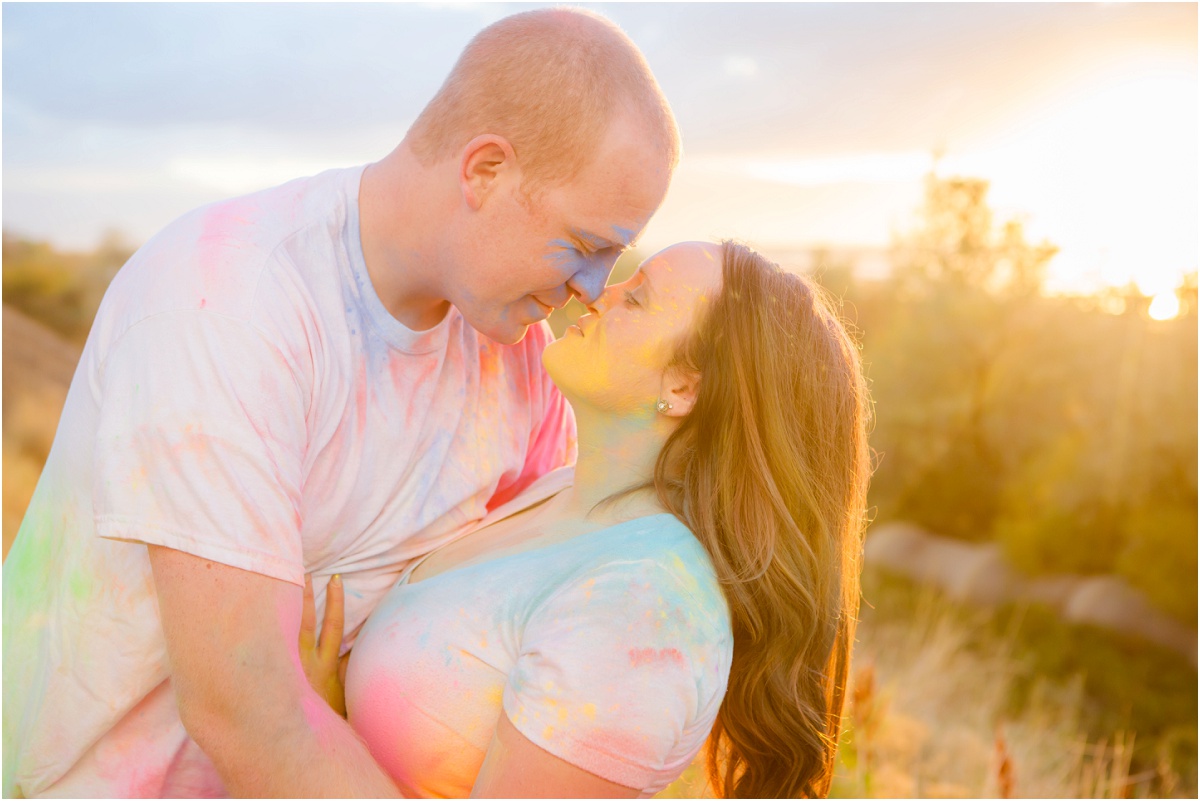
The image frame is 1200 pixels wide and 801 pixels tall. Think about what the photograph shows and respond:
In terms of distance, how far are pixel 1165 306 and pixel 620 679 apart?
980 centimetres

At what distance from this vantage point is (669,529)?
2109mm

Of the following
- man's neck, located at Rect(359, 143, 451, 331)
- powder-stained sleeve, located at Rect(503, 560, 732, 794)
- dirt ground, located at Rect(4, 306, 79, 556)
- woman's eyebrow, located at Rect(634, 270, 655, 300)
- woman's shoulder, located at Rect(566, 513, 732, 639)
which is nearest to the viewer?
powder-stained sleeve, located at Rect(503, 560, 732, 794)

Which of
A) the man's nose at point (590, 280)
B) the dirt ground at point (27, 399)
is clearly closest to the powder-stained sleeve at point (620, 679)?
the man's nose at point (590, 280)

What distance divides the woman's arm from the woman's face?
86 centimetres

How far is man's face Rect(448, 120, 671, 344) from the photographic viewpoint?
2.21 m

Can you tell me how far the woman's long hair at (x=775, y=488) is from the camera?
217 centimetres

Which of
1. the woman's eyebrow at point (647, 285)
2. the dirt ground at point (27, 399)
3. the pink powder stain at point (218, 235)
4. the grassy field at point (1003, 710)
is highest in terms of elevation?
the pink powder stain at point (218, 235)

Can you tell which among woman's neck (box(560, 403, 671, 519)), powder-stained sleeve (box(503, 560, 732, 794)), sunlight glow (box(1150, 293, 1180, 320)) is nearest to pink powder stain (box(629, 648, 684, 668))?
powder-stained sleeve (box(503, 560, 732, 794))

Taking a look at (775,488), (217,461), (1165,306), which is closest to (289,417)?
(217,461)

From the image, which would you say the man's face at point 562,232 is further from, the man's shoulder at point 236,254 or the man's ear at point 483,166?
the man's shoulder at point 236,254

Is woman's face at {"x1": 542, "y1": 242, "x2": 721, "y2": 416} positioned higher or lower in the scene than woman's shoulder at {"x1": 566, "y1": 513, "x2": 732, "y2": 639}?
higher

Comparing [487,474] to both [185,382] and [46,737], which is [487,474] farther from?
→ [46,737]

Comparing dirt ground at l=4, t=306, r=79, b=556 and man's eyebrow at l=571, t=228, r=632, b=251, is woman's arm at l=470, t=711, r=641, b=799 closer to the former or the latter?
man's eyebrow at l=571, t=228, r=632, b=251

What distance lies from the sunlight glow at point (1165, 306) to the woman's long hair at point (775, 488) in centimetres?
863
